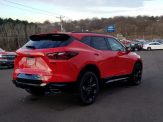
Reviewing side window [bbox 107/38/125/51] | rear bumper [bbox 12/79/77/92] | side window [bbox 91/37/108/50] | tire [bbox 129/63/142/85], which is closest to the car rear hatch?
rear bumper [bbox 12/79/77/92]

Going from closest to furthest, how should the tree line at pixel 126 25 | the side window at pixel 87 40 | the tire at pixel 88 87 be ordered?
the tire at pixel 88 87 < the side window at pixel 87 40 < the tree line at pixel 126 25

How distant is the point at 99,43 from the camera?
333 inches

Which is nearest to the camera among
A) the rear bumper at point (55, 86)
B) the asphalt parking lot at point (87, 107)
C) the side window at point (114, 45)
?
the asphalt parking lot at point (87, 107)

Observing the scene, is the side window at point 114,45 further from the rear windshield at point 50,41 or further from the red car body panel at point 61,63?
the rear windshield at point 50,41

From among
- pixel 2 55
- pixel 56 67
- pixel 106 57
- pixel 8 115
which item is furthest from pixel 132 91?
pixel 2 55

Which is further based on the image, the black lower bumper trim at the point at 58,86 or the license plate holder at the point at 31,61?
the license plate holder at the point at 31,61

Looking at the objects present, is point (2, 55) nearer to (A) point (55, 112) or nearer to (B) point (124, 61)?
(B) point (124, 61)

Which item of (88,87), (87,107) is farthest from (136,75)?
(87,107)

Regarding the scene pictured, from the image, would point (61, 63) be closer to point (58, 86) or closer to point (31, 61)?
point (58, 86)

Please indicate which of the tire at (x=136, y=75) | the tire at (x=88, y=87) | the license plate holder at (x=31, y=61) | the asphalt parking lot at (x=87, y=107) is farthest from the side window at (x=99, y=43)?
the tire at (x=136, y=75)

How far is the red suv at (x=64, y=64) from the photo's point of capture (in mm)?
6949

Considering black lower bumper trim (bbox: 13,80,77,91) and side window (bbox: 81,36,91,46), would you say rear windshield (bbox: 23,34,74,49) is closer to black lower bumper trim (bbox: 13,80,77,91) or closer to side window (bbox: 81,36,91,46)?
side window (bbox: 81,36,91,46)

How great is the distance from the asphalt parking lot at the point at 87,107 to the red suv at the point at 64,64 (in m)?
0.42

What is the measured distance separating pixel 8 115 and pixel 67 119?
1.33 metres
